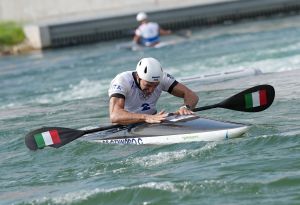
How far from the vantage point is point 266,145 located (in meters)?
9.45

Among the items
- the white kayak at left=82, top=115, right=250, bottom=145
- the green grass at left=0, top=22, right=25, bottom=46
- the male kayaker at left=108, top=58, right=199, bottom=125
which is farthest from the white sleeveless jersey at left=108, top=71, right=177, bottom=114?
the green grass at left=0, top=22, right=25, bottom=46

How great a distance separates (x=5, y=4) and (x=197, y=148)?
25.8 metres

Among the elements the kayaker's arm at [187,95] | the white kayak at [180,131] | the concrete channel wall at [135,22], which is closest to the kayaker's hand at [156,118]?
the white kayak at [180,131]

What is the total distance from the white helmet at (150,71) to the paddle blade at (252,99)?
46.6 inches

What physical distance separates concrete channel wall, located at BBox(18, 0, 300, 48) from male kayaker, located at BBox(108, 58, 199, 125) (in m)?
16.9

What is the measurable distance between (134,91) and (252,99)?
1.50m

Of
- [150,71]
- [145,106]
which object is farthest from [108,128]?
[150,71]

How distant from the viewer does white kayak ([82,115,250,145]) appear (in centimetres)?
969

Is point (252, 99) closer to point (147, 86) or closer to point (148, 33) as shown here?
point (147, 86)

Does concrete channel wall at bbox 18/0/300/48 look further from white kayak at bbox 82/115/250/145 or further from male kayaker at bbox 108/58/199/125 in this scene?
white kayak at bbox 82/115/250/145

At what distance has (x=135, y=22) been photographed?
91.9ft

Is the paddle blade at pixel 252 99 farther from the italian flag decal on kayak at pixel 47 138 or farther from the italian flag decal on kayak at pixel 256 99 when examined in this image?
the italian flag decal on kayak at pixel 47 138

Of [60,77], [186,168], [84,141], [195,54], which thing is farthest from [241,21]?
[186,168]

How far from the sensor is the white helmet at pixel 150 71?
984 cm
